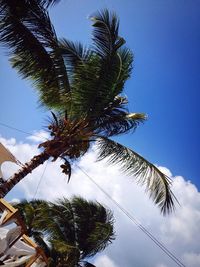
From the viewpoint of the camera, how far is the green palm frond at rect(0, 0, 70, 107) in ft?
20.9

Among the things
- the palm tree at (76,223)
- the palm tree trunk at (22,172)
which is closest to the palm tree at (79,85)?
the palm tree trunk at (22,172)

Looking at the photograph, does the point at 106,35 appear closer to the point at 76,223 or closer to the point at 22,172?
the point at 22,172

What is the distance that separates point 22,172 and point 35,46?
3154 millimetres

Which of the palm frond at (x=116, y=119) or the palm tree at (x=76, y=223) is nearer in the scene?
the palm frond at (x=116, y=119)

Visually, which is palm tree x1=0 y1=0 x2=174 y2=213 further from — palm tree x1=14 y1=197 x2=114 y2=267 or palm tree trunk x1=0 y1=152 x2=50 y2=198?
palm tree x1=14 y1=197 x2=114 y2=267

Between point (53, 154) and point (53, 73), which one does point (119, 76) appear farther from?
point (53, 154)

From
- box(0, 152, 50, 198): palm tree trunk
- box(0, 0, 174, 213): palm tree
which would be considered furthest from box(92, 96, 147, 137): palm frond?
box(0, 152, 50, 198): palm tree trunk

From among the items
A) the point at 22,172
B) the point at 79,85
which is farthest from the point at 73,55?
the point at 22,172

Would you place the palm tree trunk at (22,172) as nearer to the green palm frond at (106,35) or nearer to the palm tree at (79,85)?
the palm tree at (79,85)

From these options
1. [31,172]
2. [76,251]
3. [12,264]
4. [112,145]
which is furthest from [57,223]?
[12,264]

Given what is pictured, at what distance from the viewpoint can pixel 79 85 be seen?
25.8 ft

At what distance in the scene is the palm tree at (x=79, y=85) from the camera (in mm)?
6871

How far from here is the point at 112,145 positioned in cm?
870

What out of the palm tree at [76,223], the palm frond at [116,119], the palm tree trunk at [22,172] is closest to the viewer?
the palm tree trunk at [22,172]
